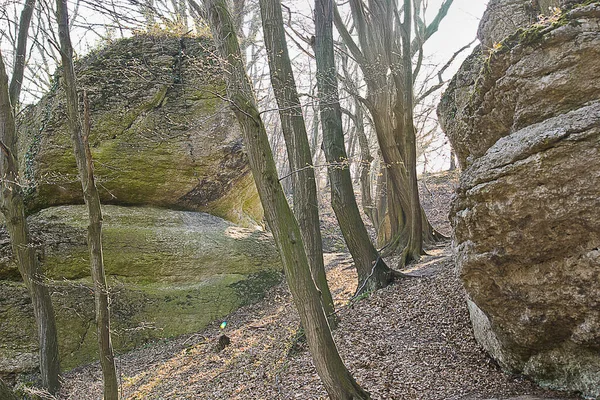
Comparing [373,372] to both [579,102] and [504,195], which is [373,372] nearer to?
[504,195]

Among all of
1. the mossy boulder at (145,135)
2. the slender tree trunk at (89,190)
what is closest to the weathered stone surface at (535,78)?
the slender tree trunk at (89,190)

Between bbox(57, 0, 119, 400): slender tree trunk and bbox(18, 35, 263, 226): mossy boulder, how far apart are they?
576 cm

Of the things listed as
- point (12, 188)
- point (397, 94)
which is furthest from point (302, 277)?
point (397, 94)

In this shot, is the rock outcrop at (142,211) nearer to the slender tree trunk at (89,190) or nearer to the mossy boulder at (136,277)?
the mossy boulder at (136,277)

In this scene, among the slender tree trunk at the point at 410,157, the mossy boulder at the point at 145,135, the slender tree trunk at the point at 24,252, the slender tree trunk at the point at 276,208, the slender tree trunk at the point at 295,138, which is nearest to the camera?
the slender tree trunk at the point at 276,208

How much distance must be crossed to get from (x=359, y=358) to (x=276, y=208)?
2.66 meters

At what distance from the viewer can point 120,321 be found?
983cm

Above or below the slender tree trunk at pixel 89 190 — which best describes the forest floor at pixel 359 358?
below

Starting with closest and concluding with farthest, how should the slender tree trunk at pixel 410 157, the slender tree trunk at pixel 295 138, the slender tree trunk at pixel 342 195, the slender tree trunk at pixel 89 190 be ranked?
the slender tree trunk at pixel 89 190
the slender tree trunk at pixel 295 138
the slender tree trunk at pixel 342 195
the slender tree trunk at pixel 410 157

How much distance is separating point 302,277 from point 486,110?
2975 millimetres

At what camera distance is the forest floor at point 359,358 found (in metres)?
5.07

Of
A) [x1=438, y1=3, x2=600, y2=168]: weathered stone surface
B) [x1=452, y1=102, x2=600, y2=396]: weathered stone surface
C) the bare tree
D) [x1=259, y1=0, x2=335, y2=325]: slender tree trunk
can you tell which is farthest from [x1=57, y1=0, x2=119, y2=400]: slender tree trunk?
the bare tree

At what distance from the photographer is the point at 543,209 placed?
3.97 m

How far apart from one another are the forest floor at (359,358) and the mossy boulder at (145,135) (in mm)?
4286
